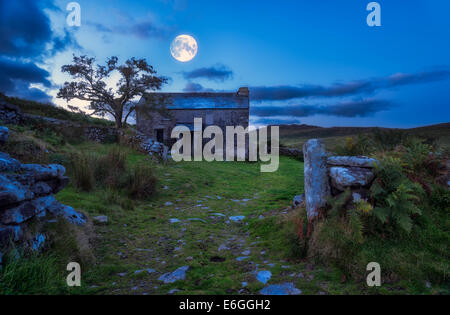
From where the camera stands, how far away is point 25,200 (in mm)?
3521

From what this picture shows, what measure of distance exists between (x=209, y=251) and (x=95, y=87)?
21083mm

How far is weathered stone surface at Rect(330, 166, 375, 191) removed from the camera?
13.1ft

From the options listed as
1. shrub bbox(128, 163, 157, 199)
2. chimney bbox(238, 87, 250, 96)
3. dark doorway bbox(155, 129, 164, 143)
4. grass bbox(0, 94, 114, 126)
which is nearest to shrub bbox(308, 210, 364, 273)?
shrub bbox(128, 163, 157, 199)

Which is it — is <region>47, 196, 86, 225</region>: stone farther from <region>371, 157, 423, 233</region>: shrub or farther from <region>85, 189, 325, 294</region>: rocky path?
<region>371, 157, 423, 233</region>: shrub

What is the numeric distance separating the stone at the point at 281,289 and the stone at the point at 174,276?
1200mm

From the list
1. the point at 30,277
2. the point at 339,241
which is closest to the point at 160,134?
the point at 30,277

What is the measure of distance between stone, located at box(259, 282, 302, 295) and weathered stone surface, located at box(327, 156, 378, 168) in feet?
7.80

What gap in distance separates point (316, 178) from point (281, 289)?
82.4 inches

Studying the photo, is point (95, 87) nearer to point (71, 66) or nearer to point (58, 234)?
point (71, 66)

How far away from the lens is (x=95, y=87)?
67.9ft

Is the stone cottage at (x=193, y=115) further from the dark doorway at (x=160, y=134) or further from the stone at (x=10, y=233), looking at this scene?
the stone at (x=10, y=233)

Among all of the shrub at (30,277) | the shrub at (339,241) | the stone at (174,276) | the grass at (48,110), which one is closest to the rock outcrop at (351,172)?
the shrub at (339,241)

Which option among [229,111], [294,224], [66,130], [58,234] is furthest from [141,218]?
[229,111]

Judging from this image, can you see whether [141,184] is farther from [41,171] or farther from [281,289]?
[281,289]
